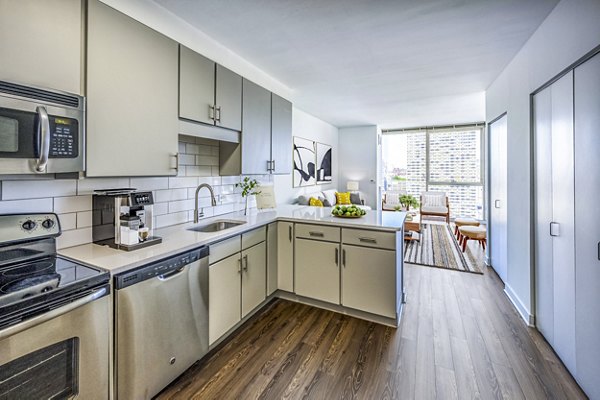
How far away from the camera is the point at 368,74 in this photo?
346 centimetres

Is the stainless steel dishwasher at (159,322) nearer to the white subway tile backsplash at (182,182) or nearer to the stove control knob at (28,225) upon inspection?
the stove control knob at (28,225)

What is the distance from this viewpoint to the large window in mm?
7047

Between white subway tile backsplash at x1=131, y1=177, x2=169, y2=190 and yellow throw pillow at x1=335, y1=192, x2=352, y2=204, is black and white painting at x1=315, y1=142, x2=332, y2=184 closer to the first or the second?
yellow throw pillow at x1=335, y1=192, x2=352, y2=204

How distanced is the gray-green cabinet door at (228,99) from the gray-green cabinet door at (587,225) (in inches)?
96.8

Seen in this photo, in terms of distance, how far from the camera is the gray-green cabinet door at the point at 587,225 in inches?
61.5

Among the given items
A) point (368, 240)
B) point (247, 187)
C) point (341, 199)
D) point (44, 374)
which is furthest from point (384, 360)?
point (341, 199)

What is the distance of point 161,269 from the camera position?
1.58 m

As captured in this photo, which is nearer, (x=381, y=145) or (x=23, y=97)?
(x=23, y=97)

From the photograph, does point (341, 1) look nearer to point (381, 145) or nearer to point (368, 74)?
point (368, 74)

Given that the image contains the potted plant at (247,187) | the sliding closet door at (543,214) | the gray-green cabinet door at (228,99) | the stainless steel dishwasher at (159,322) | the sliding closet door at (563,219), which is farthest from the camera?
the potted plant at (247,187)

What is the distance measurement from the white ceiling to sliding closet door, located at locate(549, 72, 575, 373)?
2.57 feet

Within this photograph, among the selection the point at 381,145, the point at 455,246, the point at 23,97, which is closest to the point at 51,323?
the point at 23,97

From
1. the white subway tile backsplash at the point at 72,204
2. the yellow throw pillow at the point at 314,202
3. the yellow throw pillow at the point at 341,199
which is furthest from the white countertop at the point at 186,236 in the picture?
the yellow throw pillow at the point at 341,199

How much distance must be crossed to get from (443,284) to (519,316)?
2.66 ft
